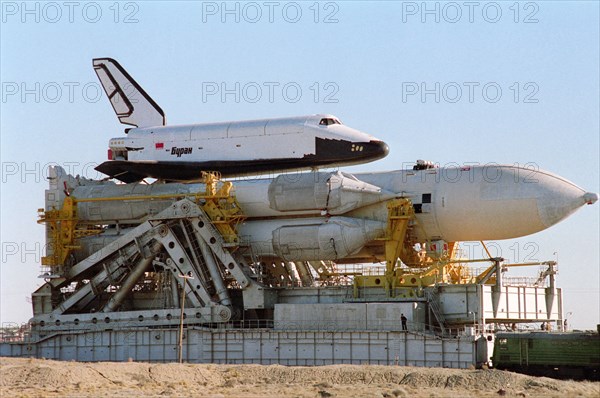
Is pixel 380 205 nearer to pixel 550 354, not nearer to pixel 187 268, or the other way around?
pixel 187 268

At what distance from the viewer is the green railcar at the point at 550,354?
50406 millimetres

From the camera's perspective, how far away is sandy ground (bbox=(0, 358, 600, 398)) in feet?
152

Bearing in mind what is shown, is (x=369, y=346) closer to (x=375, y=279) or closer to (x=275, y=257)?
(x=375, y=279)

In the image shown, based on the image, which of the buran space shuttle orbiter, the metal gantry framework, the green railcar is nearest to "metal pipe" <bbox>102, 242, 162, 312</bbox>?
the metal gantry framework

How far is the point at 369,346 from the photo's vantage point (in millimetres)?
59219

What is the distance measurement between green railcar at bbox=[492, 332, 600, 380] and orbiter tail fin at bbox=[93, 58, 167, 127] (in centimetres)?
2959

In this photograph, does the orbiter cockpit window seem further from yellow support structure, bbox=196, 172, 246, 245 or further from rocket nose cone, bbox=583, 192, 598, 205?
rocket nose cone, bbox=583, 192, 598, 205

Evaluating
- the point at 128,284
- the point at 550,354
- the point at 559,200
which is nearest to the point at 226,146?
the point at 128,284

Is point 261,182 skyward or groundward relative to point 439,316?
skyward

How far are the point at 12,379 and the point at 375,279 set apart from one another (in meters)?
21.8

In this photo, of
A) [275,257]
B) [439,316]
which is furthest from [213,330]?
[439,316]

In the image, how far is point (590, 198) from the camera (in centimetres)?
5909

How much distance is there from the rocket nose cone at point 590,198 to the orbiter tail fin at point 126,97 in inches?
1099

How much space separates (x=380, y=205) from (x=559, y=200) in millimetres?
10106
